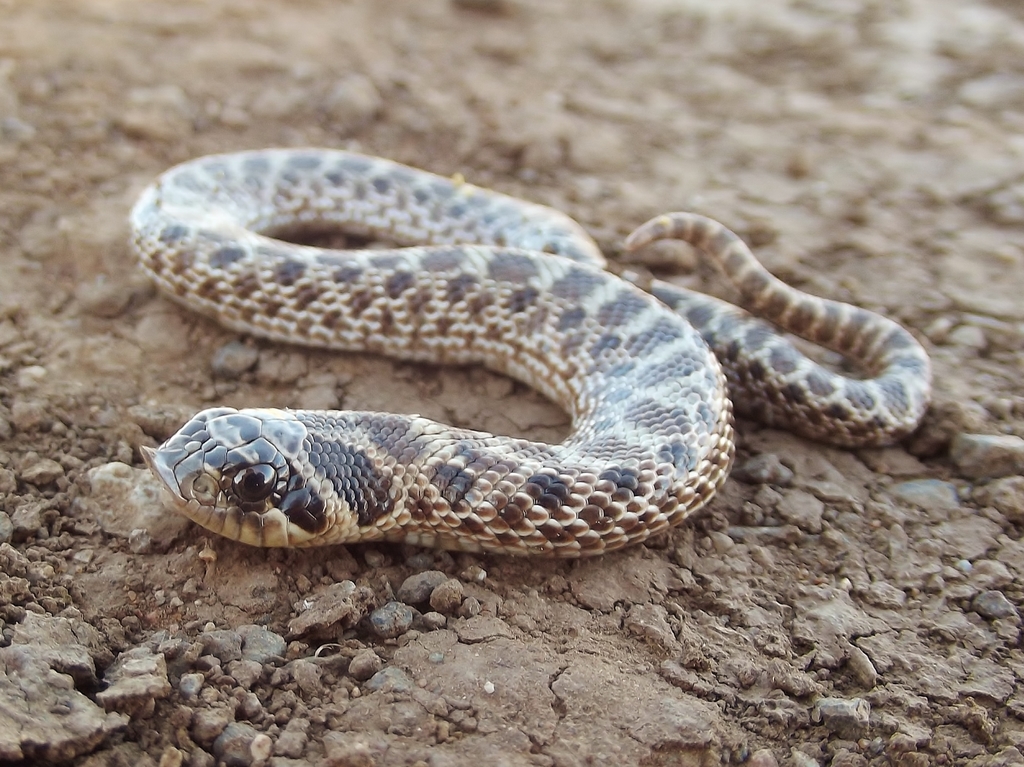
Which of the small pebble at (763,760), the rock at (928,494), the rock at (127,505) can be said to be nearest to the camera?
the small pebble at (763,760)

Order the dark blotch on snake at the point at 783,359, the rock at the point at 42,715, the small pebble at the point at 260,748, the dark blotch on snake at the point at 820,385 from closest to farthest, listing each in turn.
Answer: the rock at the point at 42,715
the small pebble at the point at 260,748
the dark blotch on snake at the point at 820,385
the dark blotch on snake at the point at 783,359

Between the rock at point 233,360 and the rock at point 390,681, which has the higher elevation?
the rock at point 233,360

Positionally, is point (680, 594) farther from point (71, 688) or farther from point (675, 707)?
point (71, 688)

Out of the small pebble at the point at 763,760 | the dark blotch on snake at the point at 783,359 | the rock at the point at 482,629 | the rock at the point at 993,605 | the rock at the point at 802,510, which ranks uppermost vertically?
the dark blotch on snake at the point at 783,359

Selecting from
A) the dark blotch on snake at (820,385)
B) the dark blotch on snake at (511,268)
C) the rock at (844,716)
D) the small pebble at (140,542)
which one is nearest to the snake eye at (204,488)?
the small pebble at (140,542)

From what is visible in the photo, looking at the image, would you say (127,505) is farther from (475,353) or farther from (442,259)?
(442,259)

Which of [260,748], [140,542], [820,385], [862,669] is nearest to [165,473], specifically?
[140,542]

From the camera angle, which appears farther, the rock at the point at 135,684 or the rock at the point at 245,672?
the rock at the point at 245,672

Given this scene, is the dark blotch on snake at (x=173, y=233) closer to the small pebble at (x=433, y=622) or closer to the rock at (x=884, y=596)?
the small pebble at (x=433, y=622)
